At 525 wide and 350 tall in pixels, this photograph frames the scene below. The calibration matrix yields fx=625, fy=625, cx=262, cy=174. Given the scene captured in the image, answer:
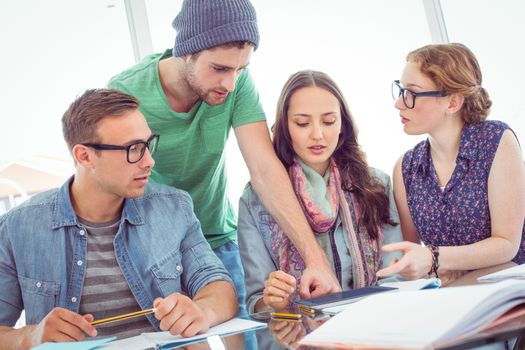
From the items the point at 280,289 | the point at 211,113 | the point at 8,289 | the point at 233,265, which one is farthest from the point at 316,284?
the point at 8,289

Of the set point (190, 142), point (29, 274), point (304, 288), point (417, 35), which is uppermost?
point (417, 35)

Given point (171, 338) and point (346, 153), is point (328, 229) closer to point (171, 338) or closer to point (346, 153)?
point (346, 153)

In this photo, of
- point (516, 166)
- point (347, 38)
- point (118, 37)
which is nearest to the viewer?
point (516, 166)

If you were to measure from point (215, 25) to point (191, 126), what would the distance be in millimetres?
375

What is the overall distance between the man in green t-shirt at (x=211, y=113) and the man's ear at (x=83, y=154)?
310 mm

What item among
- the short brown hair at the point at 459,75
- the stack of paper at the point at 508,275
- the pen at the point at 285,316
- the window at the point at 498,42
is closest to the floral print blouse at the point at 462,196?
the short brown hair at the point at 459,75

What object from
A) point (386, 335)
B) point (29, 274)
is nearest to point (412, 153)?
point (29, 274)

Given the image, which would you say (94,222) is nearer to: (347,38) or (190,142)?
(190,142)

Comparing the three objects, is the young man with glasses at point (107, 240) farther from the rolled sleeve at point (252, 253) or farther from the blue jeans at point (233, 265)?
the blue jeans at point (233, 265)

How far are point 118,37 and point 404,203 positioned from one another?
2.11 meters

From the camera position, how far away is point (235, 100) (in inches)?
92.3

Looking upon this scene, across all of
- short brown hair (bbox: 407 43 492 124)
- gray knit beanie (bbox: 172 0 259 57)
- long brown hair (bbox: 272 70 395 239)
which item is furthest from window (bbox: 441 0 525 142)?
gray knit beanie (bbox: 172 0 259 57)

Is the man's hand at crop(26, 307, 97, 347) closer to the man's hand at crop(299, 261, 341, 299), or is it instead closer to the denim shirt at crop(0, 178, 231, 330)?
the denim shirt at crop(0, 178, 231, 330)

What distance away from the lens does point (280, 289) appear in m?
1.71
